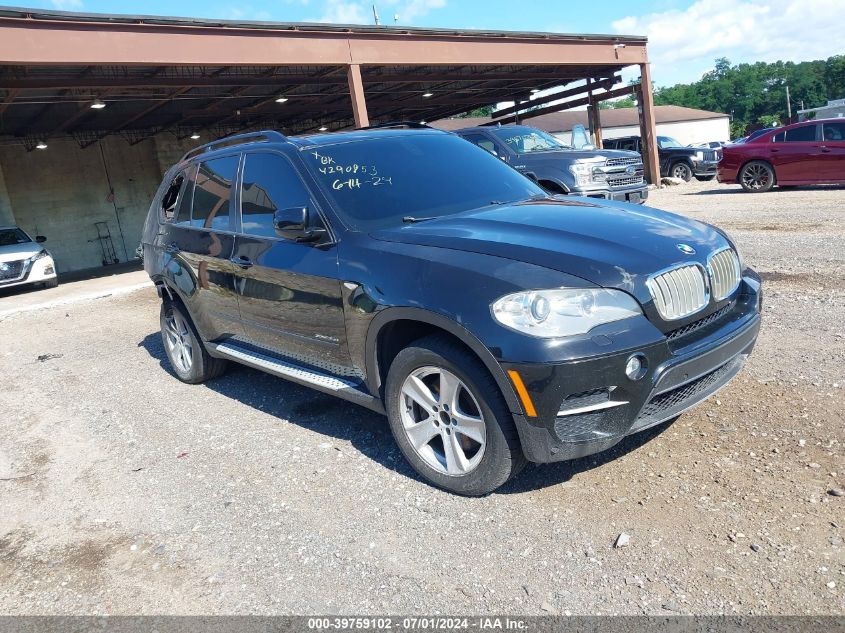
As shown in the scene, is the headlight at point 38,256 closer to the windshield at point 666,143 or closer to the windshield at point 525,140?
the windshield at point 525,140

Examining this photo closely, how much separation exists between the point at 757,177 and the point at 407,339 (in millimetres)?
14731

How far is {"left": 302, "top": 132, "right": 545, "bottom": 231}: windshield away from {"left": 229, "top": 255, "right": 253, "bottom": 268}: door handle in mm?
787

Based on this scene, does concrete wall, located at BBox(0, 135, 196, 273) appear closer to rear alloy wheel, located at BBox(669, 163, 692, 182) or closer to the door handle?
rear alloy wheel, located at BBox(669, 163, 692, 182)

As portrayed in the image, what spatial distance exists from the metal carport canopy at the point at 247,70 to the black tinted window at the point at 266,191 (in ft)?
27.3

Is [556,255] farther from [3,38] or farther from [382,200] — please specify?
[3,38]

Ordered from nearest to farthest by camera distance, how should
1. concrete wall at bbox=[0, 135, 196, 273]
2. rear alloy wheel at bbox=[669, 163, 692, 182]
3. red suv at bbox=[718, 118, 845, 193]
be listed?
red suv at bbox=[718, 118, 845, 193]
concrete wall at bbox=[0, 135, 196, 273]
rear alloy wheel at bbox=[669, 163, 692, 182]

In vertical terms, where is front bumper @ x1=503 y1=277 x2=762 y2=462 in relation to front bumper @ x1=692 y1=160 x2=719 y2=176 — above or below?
above

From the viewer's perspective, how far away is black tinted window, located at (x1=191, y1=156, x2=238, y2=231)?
4.87 meters

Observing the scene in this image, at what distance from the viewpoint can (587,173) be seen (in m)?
10.9

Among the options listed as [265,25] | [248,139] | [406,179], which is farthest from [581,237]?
[265,25]

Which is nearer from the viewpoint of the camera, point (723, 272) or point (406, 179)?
point (723, 272)

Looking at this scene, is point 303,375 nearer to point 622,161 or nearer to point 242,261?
point 242,261

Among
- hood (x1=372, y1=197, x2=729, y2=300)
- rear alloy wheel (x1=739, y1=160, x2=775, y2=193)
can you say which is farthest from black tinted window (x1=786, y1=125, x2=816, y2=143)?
hood (x1=372, y1=197, x2=729, y2=300)

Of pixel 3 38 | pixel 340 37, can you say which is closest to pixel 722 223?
pixel 340 37
